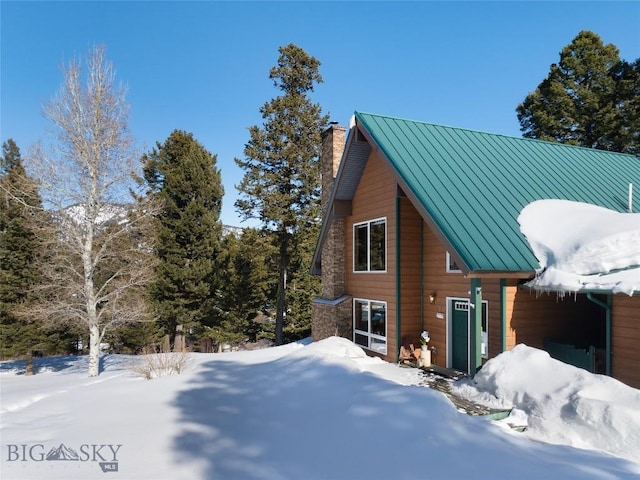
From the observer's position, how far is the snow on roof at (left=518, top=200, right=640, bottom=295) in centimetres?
761

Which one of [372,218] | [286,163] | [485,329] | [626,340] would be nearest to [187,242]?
[286,163]

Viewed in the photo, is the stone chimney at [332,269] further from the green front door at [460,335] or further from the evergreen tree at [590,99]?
the evergreen tree at [590,99]

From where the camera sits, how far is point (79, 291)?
14.8 metres

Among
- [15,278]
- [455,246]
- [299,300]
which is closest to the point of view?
[455,246]

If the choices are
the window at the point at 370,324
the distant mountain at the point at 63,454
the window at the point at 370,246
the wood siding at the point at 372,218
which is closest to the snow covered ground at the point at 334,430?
the distant mountain at the point at 63,454

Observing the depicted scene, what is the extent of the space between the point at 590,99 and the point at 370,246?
21.5 meters

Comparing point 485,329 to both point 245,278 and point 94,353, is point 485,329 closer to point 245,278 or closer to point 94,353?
point 94,353

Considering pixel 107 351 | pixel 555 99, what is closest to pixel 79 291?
pixel 107 351

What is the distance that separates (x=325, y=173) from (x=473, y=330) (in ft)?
29.7

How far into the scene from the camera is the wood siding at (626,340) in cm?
734

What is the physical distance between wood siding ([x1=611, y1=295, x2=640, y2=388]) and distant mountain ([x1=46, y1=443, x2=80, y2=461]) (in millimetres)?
9398

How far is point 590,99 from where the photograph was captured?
24594 millimetres

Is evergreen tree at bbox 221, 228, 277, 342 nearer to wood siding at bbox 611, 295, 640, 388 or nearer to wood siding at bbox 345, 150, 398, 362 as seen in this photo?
wood siding at bbox 345, 150, 398, 362

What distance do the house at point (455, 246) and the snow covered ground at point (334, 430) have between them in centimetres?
177
